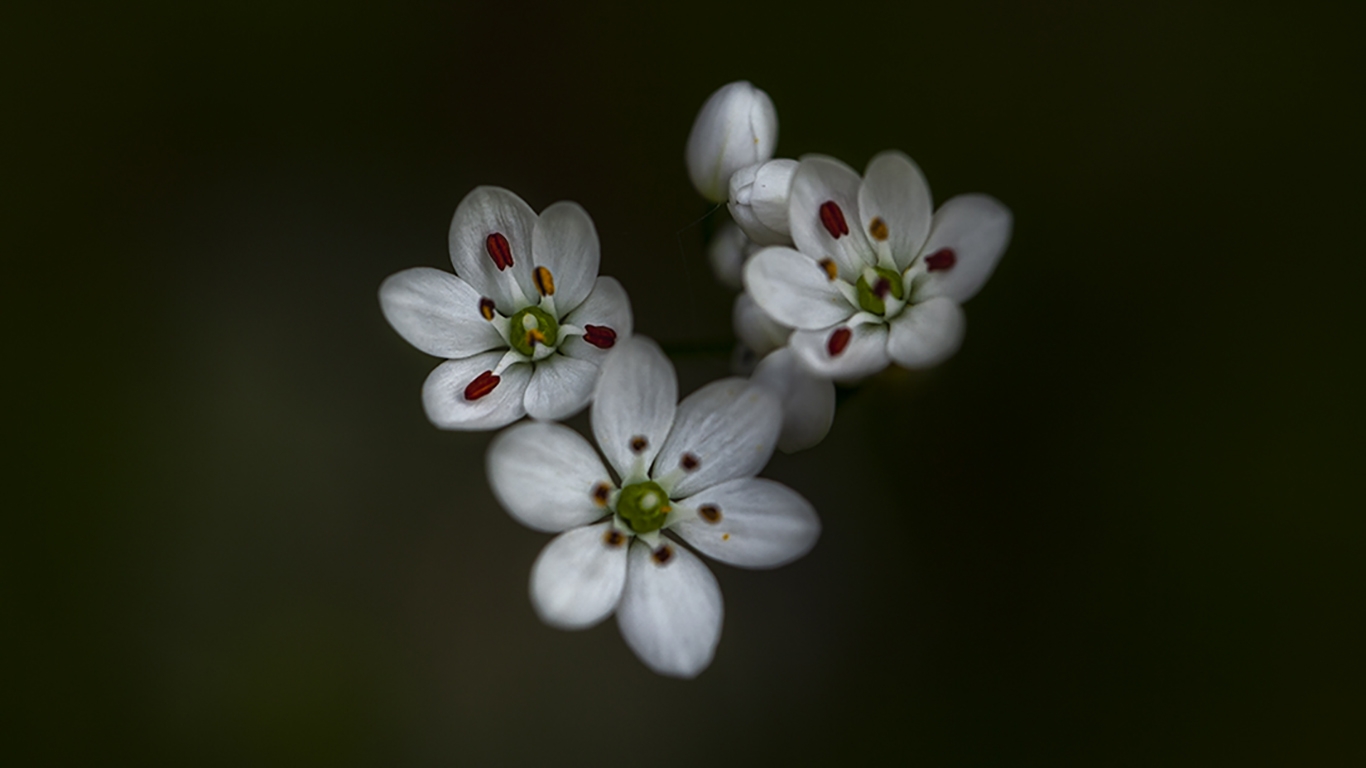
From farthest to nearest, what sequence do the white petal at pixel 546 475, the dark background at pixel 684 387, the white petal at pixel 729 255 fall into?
the dark background at pixel 684 387 → the white petal at pixel 729 255 → the white petal at pixel 546 475

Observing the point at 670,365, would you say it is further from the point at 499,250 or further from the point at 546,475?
the point at 499,250

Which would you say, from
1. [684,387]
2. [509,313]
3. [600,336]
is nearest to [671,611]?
[600,336]

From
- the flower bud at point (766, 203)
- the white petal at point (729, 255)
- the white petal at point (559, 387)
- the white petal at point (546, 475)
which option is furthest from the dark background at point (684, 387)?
the white petal at point (546, 475)

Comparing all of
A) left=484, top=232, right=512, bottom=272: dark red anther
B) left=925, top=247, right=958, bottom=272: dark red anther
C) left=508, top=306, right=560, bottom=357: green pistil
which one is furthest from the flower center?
left=925, top=247, right=958, bottom=272: dark red anther

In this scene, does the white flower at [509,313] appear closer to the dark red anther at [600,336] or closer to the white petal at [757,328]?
the dark red anther at [600,336]

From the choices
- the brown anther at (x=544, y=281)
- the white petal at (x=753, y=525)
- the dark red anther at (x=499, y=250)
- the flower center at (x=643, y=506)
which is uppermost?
the dark red anther at (x=499, y=250)

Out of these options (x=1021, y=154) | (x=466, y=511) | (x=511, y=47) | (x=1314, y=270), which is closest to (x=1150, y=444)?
Result: (x=1314, y=270)

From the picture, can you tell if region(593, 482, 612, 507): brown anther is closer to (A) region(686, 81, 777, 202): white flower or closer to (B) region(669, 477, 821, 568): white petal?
(B) region(669, 477, 821, 568): white petal

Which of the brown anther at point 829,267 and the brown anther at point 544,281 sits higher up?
the brown anther at point 544,281

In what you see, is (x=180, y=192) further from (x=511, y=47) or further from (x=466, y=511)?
(x=466, y=511)
